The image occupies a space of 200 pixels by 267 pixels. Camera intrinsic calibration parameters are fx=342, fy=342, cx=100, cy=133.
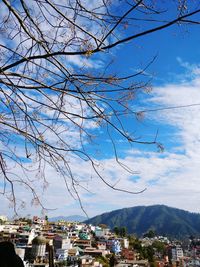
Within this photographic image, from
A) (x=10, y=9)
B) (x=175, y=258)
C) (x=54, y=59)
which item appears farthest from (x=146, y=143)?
(x=175, y=258)

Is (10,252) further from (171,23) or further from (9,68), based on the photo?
(171,23)

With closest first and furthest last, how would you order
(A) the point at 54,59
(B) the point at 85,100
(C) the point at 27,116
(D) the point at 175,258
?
(A) the point at 54,59 < (B) the point at 85,100 < (C) the point at 27,116 < (D) the point at 175,258

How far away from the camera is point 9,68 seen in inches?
95.7

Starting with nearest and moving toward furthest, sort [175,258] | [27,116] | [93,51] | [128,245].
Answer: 1. [93,51]
2. [27,116]
3. [128,245]
4. [175,258]

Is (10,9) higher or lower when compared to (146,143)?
higher

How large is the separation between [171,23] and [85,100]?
95 centimetres

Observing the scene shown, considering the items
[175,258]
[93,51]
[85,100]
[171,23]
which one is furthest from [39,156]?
[175,258]

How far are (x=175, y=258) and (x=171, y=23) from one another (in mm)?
99643

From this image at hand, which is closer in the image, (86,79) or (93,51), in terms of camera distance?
(93,51)

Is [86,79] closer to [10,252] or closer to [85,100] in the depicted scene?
[85,100]

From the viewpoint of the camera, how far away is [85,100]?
2.65m

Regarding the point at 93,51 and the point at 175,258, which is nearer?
the point at 93,51

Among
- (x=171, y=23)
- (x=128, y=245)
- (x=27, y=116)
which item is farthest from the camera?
(x=128, y=245)

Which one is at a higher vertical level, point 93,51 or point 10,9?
point 10,9
